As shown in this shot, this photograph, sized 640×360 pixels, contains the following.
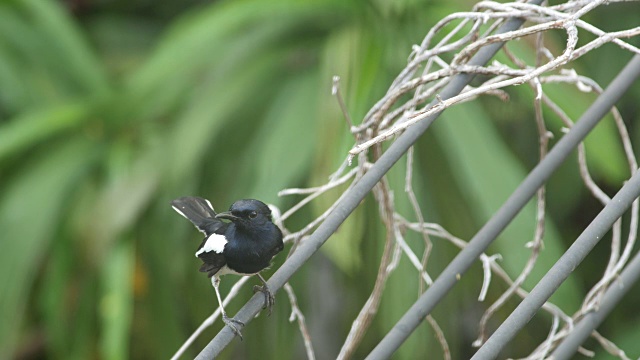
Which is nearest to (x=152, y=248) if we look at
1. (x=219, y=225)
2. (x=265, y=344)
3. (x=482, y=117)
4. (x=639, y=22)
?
(x=265, y=344)

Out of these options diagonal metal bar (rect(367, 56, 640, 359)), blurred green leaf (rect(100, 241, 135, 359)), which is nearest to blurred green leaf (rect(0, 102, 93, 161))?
blurred green leaf (rect(100, 241, 135, 359))

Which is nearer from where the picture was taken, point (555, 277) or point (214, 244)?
point (555, 277)

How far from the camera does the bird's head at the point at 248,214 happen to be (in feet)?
2.47

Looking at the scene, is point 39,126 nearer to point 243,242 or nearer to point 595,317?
point 243,242

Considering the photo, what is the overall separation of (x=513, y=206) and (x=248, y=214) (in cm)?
22

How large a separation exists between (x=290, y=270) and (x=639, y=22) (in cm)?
121

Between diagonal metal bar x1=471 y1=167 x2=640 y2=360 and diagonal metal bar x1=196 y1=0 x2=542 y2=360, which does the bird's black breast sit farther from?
diagonal metal bar x1=471 y1=167 x2=640 y2=360

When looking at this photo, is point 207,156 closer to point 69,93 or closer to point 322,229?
point 69,93

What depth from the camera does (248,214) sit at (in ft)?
2.47

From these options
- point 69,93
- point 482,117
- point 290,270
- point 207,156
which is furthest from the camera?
point 69,93

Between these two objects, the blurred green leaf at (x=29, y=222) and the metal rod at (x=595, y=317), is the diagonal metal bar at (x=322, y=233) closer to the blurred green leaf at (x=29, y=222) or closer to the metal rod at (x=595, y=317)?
the metal rod at (x=595, y=317)

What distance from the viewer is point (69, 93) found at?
1768mm

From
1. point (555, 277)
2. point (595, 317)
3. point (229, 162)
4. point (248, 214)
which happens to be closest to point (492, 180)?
point (229, 162)

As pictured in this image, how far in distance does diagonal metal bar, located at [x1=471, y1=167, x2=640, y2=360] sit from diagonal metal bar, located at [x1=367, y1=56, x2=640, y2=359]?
0.15 metres
